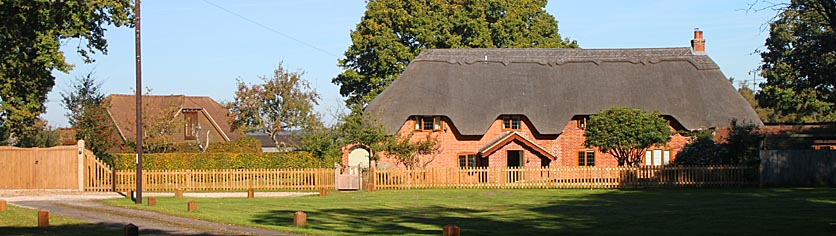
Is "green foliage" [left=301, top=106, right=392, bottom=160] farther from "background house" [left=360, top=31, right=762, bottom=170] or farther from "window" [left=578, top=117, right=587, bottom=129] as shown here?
"window" [left=578, top=117, right=587, bottom=129]

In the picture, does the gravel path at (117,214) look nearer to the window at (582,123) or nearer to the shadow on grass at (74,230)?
the shadow on grass at (74,230)

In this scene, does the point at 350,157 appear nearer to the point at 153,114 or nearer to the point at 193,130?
the point at 153,114

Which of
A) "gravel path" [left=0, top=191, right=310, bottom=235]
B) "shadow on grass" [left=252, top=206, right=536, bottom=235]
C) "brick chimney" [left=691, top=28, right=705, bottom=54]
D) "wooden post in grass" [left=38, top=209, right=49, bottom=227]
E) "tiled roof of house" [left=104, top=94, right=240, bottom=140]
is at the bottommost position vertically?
"shadow on grass" [left=252, top=206, right=536, bottom=235]

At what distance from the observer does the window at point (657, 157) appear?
53812 millimetres

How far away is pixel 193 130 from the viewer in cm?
6812

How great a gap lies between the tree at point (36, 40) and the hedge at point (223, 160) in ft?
26.4

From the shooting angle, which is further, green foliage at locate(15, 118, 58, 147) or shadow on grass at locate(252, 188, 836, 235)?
green foliage at locate(15, 118, 58, 147)

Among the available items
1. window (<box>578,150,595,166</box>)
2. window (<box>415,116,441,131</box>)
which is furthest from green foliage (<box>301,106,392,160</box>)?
window (<box>578,150,595,166</box>)

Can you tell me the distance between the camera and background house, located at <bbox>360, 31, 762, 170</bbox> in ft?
174

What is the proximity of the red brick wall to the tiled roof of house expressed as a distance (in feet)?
55.5

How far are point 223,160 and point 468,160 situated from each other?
14.1 m

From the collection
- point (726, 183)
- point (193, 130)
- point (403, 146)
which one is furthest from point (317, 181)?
point (193, 130)

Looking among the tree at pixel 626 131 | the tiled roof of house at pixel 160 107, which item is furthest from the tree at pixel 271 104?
the tree at pixel 626 131

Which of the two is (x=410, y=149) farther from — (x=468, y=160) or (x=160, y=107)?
(x=160, y=107)
